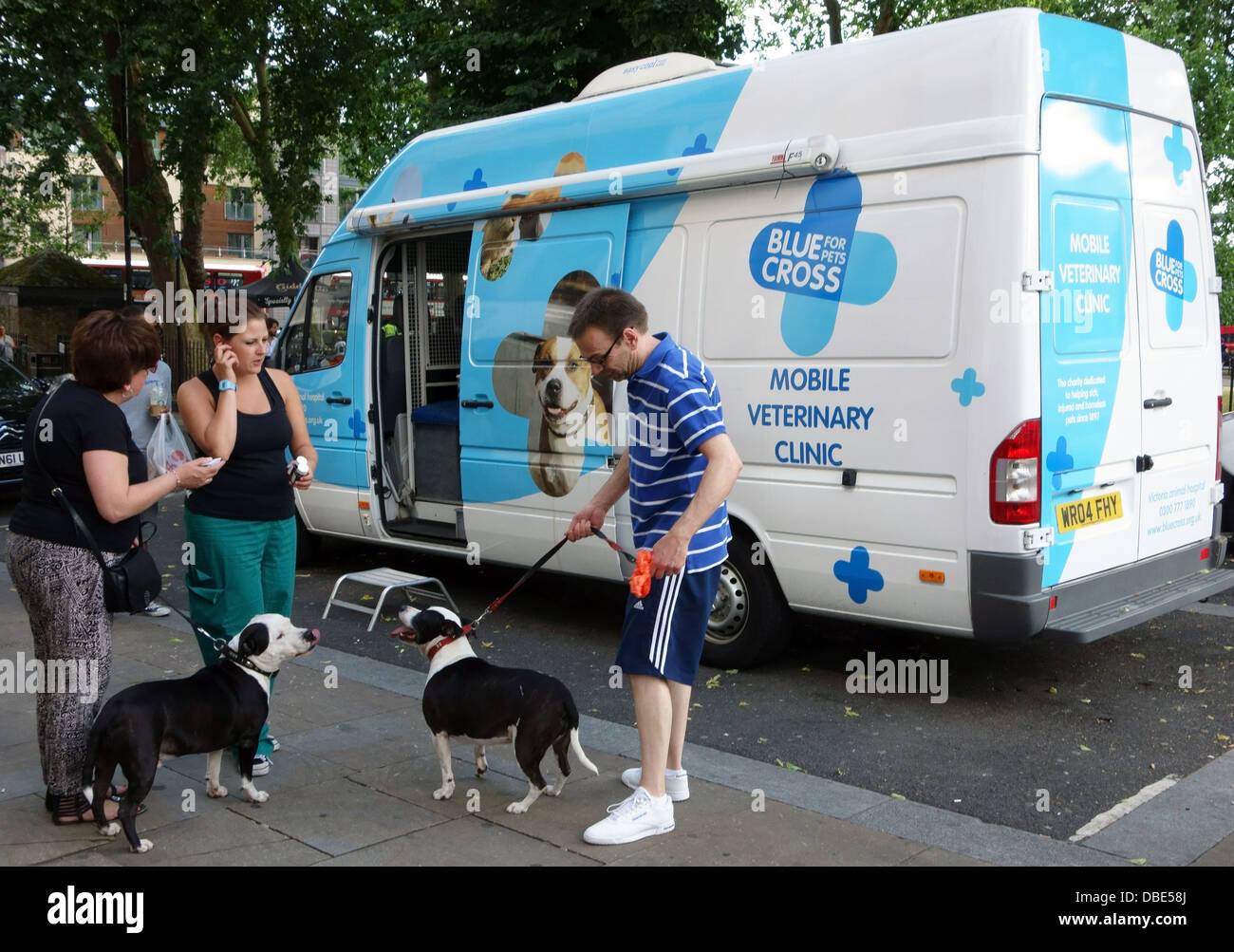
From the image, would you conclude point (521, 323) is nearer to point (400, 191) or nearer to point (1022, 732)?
point (400, 191)

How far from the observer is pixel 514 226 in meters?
7.08

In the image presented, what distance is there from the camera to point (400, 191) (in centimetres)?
788

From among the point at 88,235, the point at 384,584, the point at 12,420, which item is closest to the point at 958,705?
the point at 384,584

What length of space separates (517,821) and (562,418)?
10.1 ft

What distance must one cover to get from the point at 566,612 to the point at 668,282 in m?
2.62

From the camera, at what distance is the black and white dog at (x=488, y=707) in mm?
4086

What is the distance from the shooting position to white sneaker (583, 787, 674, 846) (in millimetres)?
3863

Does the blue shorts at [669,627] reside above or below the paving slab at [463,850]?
above

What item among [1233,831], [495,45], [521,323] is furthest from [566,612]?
[495,45]

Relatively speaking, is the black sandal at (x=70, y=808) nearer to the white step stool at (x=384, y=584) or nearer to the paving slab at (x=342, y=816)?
the paving slab at (x=342, y=816)

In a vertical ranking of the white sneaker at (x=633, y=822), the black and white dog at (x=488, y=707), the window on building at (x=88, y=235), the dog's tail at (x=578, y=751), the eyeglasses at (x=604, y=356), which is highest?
the window on building at (x=88, y=235)

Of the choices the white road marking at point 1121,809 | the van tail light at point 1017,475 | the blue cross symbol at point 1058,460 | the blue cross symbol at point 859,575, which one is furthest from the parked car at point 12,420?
the white road marking at point 1121,809

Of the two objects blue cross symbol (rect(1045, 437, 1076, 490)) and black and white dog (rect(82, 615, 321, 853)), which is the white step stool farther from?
blue cross symbol (rect(1045, 437, 1076, 490))

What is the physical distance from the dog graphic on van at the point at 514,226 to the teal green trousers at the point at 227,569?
2913 mm
